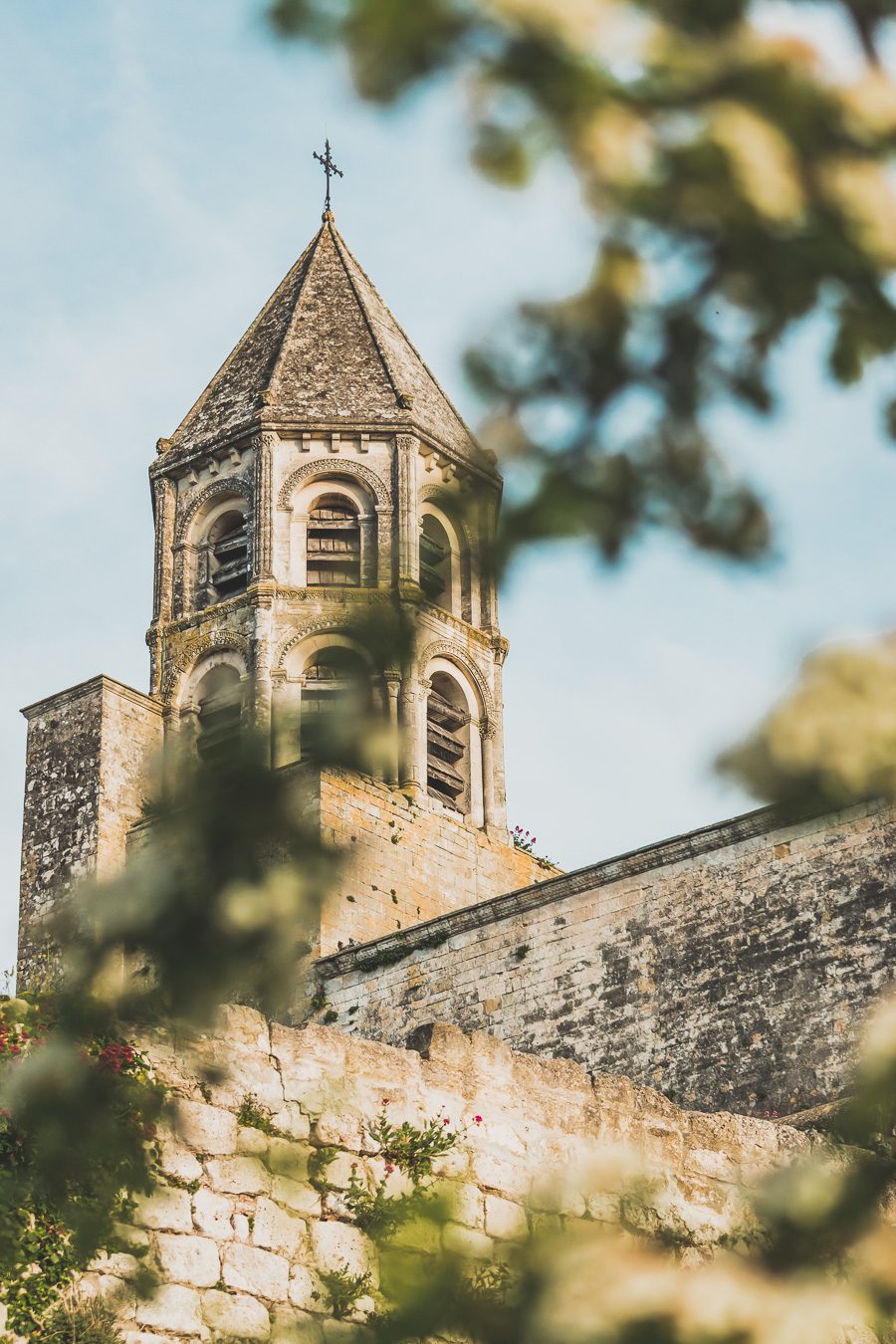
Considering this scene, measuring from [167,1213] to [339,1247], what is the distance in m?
0.69

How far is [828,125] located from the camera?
279 cm

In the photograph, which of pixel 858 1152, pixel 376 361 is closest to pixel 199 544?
pixel 376 361

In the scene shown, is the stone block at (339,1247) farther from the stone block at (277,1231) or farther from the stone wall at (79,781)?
the stone wall at (79,781)

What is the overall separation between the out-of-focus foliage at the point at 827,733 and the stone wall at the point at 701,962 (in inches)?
387

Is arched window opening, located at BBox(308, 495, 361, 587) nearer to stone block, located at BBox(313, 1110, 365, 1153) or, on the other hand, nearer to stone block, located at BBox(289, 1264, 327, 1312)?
stone block, located at BBox(313, 1110, 365, 1153)

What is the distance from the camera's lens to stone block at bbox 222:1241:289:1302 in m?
6.55

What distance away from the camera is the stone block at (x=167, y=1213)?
6.34 meters

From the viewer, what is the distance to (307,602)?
21.6 metres

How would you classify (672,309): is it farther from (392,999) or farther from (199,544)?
(199,544)

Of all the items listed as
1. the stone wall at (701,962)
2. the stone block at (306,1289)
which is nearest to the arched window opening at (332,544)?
the stone wall at (701,962)

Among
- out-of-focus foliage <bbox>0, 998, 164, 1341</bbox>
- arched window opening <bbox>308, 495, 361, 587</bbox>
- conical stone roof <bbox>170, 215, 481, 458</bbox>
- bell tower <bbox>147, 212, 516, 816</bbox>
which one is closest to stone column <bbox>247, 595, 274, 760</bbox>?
bell tower <bbox>147, 212, 516, 816</bbox>

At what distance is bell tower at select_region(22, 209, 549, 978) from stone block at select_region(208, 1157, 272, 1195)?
1170 centimetres

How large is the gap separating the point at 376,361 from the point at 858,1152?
17.1m

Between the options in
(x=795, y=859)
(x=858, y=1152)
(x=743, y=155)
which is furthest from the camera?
(x=795, y=859)
